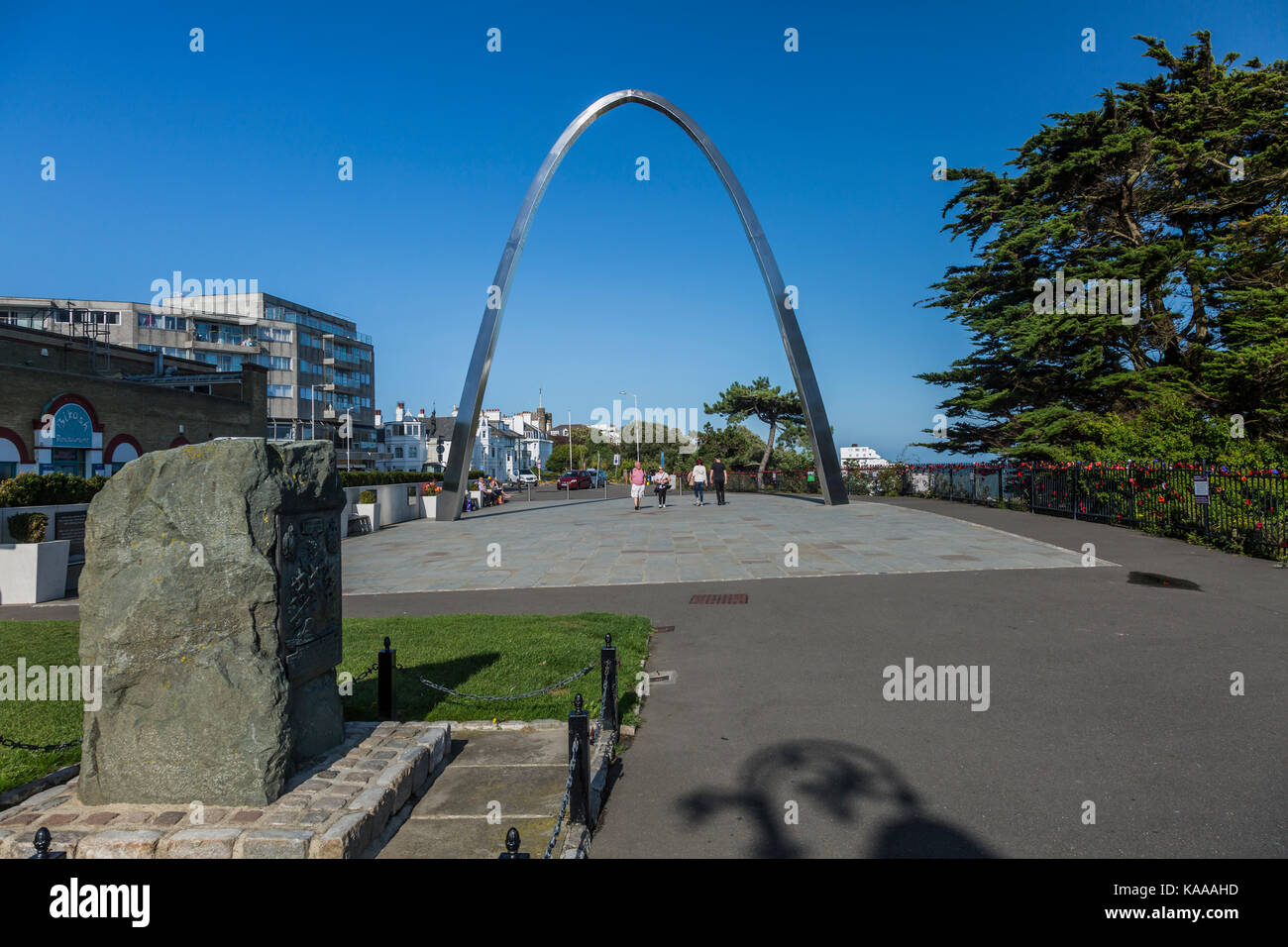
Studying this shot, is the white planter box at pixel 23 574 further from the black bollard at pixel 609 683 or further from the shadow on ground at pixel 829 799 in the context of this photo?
the shadow on ground at pixel 829 799

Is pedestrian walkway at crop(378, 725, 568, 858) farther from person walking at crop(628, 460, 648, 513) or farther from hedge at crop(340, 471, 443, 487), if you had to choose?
person walking at crop(628, 460, 648, 513)

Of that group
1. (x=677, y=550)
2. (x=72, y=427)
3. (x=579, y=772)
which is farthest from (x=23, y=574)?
(x=72, y=427)

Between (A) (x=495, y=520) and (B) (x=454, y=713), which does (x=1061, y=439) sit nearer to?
(A) (x=495, y=520)

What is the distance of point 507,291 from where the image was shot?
28266 mm

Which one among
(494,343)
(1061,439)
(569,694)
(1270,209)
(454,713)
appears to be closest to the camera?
(454,713)

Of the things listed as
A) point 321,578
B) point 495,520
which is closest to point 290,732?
point 321,578

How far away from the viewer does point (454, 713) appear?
5.94 meters

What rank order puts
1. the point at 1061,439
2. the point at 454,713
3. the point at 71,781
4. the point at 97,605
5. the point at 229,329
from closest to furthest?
the point at 97,605 → the point at 71,781 → the point at 454,713 → the point at 1061,439 → the point at 229,329

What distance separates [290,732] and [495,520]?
2239cm

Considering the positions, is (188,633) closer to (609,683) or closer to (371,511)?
(609,683)

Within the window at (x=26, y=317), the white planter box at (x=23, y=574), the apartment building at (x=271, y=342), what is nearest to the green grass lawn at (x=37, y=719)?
the white planter box at (x=23, y=574)

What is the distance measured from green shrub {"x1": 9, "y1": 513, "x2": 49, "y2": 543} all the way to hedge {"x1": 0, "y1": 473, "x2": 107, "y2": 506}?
54cm

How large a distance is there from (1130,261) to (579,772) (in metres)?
28.3

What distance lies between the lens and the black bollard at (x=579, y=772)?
3.73m
